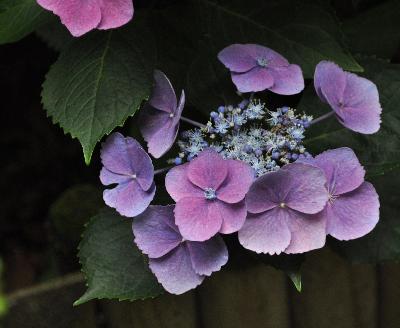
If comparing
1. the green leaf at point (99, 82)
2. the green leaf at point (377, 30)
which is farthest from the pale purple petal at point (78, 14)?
the green leaf at point (377, 30)

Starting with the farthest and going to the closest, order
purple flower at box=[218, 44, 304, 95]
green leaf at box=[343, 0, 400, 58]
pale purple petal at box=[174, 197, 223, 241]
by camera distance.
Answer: green leaf at box=[343, 0, 400, 58] < purple flower at box=[218, 44, 304, 95] < pale purple petal at box=[174, 197, 223, 241]

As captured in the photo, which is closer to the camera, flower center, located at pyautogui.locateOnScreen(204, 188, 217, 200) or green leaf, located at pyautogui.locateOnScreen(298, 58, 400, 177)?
flower center, located at pyautogui.locateOnScreen(204, 188, 217, 200)

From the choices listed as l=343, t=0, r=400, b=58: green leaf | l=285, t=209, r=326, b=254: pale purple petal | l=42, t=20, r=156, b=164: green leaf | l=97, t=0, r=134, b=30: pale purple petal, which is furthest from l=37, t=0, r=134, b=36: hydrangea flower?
l=343, t=0, r=400, b=58: green leaf

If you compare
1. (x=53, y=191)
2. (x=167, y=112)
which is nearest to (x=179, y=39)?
(x=167, y=112)

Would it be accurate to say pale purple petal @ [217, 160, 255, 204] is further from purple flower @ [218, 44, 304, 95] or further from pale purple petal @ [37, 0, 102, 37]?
pale purple petal @ [37, 0, 102, 37]

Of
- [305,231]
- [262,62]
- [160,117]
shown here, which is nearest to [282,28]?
[262,62]

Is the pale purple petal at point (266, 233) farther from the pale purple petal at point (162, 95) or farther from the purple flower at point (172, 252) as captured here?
the pale purple petal at point (162, 95)

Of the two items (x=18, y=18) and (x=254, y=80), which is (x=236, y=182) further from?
(x=18, y=18)
